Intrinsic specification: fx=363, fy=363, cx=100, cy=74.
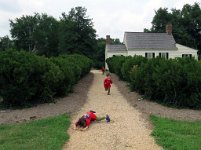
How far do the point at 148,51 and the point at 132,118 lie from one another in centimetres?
4451

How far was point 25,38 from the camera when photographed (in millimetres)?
83875

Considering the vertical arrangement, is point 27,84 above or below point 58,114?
above

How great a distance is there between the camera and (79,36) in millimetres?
62938

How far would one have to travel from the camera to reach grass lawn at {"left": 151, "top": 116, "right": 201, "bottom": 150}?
773cm

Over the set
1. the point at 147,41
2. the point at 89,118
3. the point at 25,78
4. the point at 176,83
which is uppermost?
the point at 147,41

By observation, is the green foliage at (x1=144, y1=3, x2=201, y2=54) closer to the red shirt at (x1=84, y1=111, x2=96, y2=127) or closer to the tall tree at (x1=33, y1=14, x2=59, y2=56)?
the tall tree at (x1=33, y1=14, x2=59, y2=56)

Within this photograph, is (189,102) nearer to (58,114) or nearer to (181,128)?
(181,128)

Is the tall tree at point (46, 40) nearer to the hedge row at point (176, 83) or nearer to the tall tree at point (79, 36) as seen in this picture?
the tall tree at point (79, 36)

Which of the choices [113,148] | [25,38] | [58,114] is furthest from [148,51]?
[113,148]

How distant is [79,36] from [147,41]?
13.2 metres

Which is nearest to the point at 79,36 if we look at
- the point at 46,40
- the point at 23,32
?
the point at 46,40

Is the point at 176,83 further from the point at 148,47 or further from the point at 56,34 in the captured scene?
the point at 56,34

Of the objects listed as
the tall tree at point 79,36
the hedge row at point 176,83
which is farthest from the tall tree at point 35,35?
the hedge row at point 176,83

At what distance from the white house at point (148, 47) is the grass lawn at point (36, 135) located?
44525 mm
